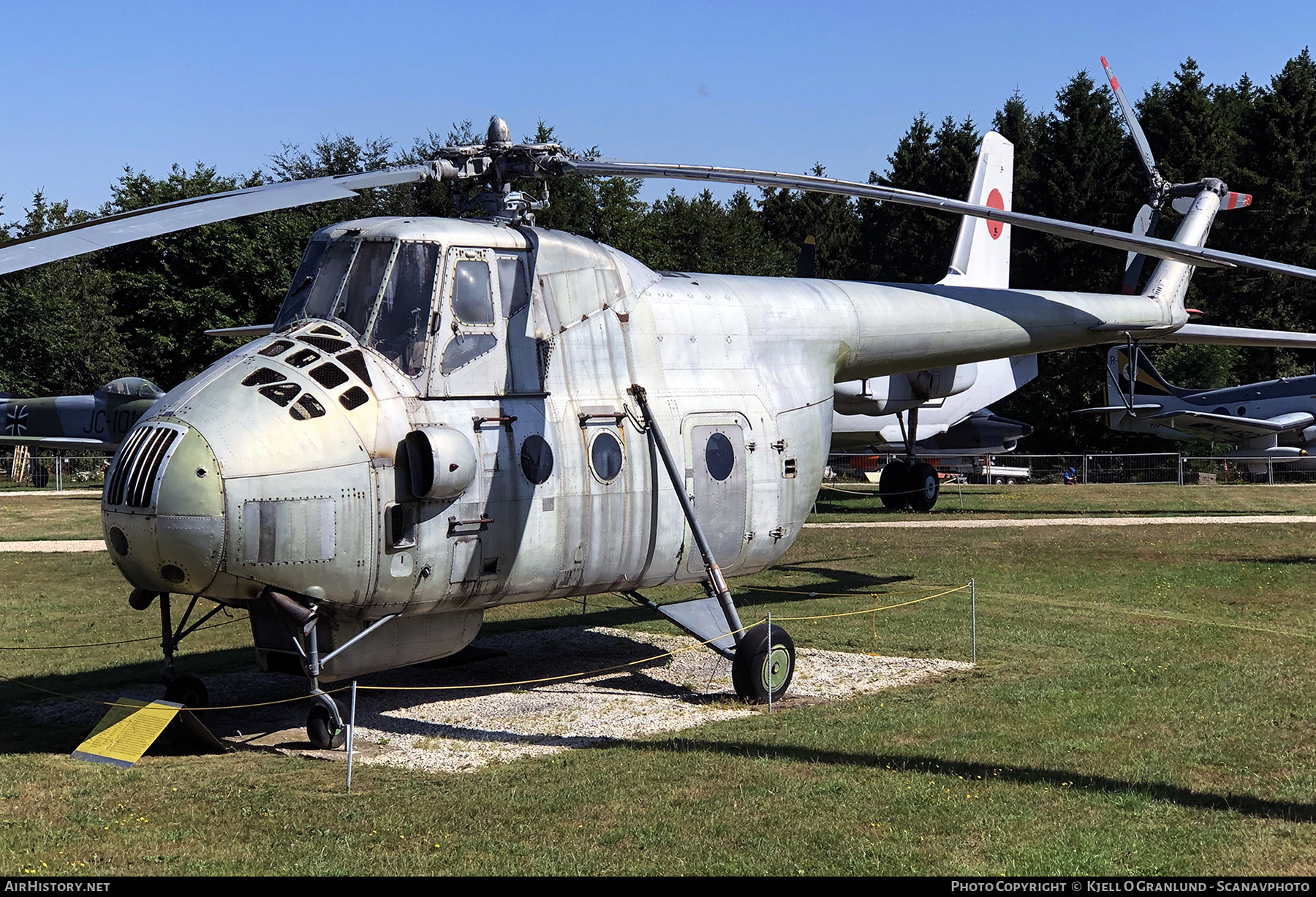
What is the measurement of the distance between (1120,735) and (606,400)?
18.1 ft

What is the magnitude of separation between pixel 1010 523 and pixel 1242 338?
8580mm

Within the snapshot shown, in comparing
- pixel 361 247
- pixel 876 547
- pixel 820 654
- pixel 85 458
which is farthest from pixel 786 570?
pixel 85 458

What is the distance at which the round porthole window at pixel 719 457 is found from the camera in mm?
12234

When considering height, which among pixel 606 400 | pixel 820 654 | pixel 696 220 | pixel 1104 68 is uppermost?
pixel 696 220

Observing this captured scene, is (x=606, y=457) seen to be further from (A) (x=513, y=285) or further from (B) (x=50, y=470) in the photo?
(B) (x=50, y=470)

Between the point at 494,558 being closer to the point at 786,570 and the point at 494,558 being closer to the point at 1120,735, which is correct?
the point at 1120,735

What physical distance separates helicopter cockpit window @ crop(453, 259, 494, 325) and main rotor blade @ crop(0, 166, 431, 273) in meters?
0.98

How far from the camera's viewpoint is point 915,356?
14.8 meters

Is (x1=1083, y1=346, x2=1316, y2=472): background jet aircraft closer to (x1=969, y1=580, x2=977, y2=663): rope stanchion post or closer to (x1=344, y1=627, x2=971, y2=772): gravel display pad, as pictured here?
(x1=969, y1=580, x2=977, y2=663): rope stanchion post

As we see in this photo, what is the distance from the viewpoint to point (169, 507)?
8914mm

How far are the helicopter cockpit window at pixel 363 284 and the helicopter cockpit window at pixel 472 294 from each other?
25.2 inches

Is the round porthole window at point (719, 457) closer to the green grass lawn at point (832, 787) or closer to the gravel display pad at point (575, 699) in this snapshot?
the gravel display pad at point (575, 699)

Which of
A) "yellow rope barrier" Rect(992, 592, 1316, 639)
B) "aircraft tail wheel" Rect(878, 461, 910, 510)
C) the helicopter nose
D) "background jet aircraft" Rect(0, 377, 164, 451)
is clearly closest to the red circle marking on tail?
"aircraft tail wheel" Rect(878, 461, 910, 510)

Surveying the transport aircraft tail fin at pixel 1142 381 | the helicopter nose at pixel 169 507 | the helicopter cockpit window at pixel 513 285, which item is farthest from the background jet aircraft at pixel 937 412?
the helicopter nose at pixel 169 507
